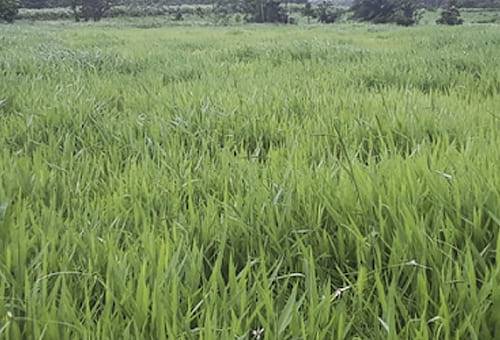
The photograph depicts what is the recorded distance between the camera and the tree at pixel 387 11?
49.1m

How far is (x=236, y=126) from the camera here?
2.64 meters

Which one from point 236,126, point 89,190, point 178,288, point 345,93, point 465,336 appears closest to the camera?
point 465,336

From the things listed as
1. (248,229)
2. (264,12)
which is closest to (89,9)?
(264,12)

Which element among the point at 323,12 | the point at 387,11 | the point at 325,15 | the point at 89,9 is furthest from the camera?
the point at 89,9

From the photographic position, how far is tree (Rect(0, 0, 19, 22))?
4330 cm

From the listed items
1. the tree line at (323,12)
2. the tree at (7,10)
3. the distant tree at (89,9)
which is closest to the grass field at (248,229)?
the tree at (7,10)

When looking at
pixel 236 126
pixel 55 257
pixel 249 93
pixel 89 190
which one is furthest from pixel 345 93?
pixel 55 257

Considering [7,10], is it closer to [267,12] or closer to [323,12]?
[267,12]

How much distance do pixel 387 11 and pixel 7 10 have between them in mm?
37371

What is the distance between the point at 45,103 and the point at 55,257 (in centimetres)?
230

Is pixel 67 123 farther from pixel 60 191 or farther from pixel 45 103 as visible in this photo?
pixel 60 191

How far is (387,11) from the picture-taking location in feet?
175

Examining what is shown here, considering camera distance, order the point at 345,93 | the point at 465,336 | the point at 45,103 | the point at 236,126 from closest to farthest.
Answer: the point at 465,336, the point at 236,126, the point at 45,103, the point at 345,93

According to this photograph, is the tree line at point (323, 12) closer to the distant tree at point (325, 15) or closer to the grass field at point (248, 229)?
the distant tree at point (325, 15)
